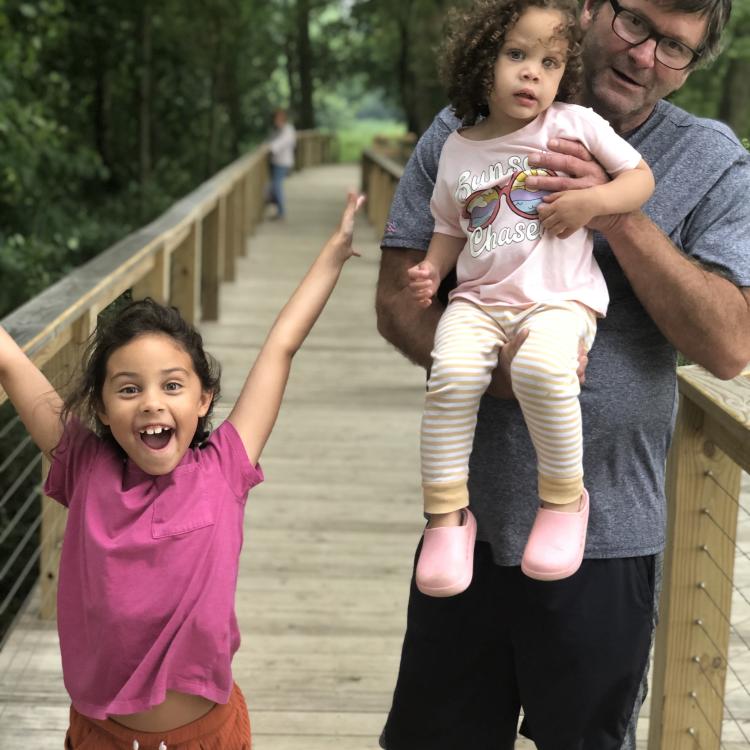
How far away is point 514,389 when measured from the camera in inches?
77.7

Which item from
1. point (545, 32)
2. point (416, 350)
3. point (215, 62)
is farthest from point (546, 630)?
point (215, 62)

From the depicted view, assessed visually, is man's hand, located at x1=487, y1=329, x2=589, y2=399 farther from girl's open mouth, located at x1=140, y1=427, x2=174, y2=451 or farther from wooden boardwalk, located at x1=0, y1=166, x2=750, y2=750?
wooden boardwalk, located at x1=0, y1=166, x2=750, y2=750

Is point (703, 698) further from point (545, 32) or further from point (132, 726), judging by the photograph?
point (545, 32)

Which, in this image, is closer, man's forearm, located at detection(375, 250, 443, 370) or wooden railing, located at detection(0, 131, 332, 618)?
man's forearm, located at detection(375, 250, 443, 370)

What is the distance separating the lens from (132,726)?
6.61 ft

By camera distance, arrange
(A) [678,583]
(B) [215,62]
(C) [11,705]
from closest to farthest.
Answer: (A) [678,583] → (C) [11,705] → (B) [215,62]

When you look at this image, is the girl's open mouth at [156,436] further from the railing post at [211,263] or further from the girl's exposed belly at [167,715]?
the railing post at [211,263]

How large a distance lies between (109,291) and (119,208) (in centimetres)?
1405

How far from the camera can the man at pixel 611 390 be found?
1.99 m

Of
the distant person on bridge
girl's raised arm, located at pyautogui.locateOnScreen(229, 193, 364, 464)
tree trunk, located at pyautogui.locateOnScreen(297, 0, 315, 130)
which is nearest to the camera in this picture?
girl's raised arm, located at pyautogui.locateOnScreen(229, 193, 364, 464)

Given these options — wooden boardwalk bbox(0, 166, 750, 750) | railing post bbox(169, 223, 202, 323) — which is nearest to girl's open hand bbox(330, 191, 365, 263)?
wooden boardwalk bbox(0, 166, 750, 750)

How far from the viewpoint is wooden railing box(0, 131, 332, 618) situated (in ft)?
9.91

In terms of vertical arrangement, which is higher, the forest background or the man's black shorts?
the man's black shorts

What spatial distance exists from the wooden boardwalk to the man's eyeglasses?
1.88 meters
